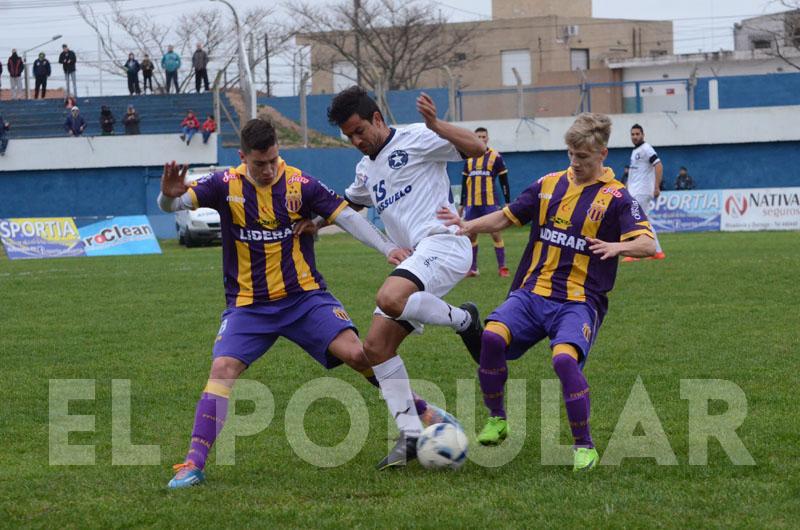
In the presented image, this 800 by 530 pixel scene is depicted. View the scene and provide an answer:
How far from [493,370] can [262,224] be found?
1432 mm

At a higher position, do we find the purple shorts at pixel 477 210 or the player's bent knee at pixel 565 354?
the purple shorts at pixel 477 210

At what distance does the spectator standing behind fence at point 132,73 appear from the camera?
3675cm

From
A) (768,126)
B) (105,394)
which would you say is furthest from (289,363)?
(768,126)

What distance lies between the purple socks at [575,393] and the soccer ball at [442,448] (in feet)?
1.86

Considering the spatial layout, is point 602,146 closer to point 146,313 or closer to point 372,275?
point 146,313

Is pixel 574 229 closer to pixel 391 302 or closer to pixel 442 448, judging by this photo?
pixel 391 302

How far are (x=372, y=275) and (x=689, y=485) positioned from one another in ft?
37.0

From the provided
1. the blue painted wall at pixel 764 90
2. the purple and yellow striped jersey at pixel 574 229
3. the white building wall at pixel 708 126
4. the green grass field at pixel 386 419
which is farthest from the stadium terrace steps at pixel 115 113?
the purple and yellow striped jersey at pixel 574 229

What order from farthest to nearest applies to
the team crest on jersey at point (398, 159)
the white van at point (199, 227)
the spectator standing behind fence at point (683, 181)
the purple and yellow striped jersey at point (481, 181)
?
the spectator standing behind fence at point (683, 181), the white van at point (199, 227), the purple and yellow striped jersey at point (481, 181), the team crest on jersey at point (398, 159)

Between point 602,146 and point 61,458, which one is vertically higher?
point 602,146

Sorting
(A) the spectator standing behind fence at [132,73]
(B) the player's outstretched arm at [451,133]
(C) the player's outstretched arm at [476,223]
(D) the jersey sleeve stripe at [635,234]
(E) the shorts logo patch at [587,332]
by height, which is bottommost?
(E) the shorts logo patch at [587,332]

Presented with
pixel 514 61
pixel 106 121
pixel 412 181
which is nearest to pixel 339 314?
pixel 412 181

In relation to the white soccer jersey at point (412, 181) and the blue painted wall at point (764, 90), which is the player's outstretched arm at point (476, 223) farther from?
the blue painted wall at point (764, 90)

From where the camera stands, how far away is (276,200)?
5.96m
